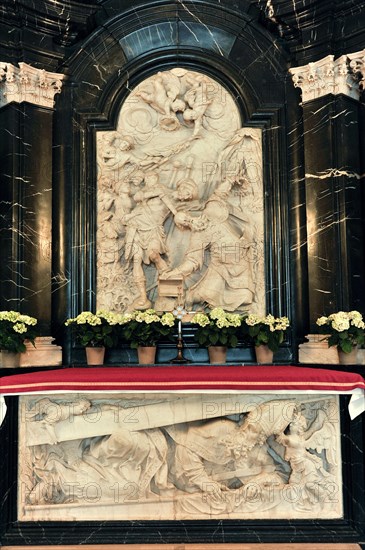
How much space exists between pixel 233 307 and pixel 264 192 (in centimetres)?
126

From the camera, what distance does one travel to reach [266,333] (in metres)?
6.64

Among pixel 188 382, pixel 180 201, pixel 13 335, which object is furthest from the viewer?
pixel 180 201

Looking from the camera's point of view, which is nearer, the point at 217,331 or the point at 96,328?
the point at 217,331

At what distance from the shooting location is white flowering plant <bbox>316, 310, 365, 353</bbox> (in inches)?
241

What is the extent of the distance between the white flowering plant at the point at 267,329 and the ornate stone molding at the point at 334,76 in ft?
7.54

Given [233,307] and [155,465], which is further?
[233,307]

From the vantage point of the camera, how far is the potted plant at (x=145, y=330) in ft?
21.8

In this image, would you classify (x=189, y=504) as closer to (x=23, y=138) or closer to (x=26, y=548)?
(x=26, y=548)

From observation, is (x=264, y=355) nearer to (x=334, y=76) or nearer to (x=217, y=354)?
(x=217, y=354)

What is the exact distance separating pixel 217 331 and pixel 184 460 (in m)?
1.37

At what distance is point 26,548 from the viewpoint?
5.75 m

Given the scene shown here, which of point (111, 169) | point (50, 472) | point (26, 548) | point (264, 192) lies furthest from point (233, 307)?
point (26, 548)

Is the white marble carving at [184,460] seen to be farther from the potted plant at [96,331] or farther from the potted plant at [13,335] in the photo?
the potted plant at [96,331]

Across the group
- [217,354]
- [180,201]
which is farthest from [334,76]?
[217,354]
